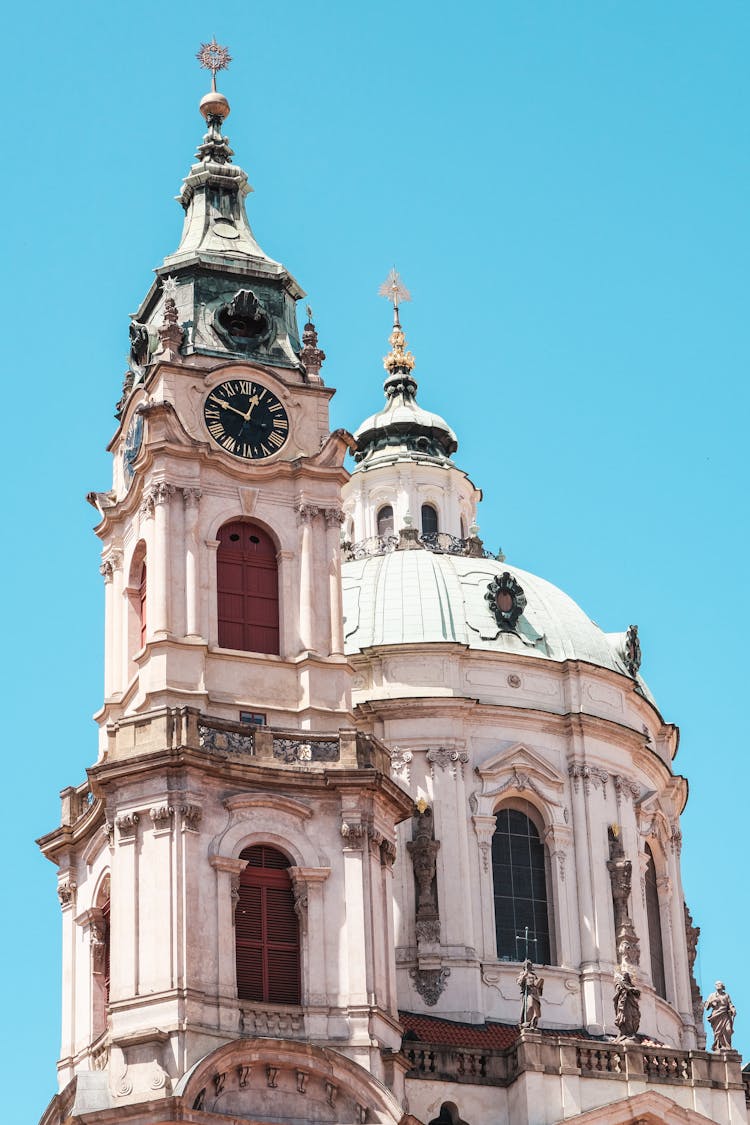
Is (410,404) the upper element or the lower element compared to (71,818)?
upper

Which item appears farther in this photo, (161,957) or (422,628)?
(422,628)

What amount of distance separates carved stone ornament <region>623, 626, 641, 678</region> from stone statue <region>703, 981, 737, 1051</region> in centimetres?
1142

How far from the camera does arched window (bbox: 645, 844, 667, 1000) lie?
209ft

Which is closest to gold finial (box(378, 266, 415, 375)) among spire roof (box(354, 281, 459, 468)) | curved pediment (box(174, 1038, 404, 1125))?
spire roof (box(354, 281, 459, 468))

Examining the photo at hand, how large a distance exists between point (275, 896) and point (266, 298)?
45.9 ft

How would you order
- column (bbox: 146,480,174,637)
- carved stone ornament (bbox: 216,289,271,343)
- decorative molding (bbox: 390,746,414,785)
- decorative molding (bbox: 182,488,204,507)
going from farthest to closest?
decorative molding (bbox: 390,746,414,785) → carved stone ornament (bbox: 216,289,271,343) → decorative molding (bbox: 182,488,204,507) → column (bbox: 146,480,174,637)

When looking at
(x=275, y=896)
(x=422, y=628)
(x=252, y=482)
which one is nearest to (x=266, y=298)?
(x=252, y=482)

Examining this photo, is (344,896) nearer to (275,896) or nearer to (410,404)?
(275,896)

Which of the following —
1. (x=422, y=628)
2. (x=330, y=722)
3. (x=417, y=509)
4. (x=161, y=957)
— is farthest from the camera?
(x=417, y=509)

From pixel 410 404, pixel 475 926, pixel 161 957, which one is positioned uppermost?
pixel 410 404

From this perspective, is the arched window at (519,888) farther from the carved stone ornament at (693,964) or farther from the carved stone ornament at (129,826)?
the carved stone ornament at (129,826)

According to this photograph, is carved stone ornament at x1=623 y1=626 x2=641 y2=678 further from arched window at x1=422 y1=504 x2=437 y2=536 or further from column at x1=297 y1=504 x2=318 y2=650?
column at x1=297 y1=504 x2=318 y2=650

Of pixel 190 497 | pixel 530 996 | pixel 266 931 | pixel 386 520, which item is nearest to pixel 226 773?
pixel 266 931

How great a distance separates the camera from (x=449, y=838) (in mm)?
59562
